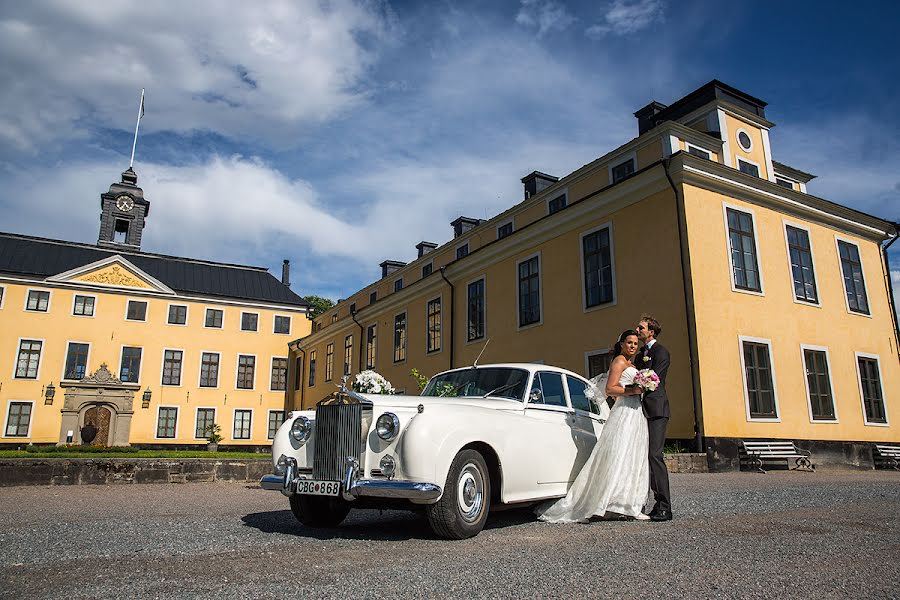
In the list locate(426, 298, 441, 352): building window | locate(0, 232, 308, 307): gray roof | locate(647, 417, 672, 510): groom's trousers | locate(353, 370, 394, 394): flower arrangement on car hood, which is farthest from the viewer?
locate(0, 232, 308, 307): gray roof

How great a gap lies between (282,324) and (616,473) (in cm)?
3711

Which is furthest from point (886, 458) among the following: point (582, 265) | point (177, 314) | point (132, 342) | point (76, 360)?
point (76, 360)

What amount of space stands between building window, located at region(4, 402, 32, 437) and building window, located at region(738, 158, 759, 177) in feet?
116

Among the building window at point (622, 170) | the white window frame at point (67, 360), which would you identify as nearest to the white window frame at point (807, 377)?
the building window at point (622, 170)

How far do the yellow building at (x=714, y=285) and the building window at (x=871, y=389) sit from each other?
56 millimetres

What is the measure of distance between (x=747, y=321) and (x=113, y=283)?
34261 mm

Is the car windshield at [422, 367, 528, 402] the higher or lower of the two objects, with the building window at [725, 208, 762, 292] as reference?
lower

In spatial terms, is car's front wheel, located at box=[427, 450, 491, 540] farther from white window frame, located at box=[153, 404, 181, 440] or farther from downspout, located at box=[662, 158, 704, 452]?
white window frame, located at box=[153, 404, 181, 440]

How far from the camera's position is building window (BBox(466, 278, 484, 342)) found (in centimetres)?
2128

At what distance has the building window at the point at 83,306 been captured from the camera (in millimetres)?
34500

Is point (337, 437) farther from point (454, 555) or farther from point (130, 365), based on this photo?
point (130, 365)

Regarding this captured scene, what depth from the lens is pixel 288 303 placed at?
4084 cm

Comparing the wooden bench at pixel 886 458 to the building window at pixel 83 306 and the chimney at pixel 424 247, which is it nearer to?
the chimney at pixel 424 247

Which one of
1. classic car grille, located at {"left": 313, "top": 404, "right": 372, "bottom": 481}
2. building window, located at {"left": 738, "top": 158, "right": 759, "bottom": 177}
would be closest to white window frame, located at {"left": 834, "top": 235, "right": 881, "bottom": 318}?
building window, located at {"left": 738, "top": 158, "right": 759, "bottom": 177}
